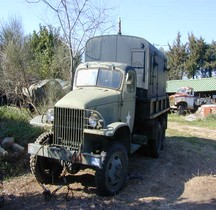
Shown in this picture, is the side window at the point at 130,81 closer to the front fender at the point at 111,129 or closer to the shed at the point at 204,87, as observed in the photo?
the front fender at the point at 111,129

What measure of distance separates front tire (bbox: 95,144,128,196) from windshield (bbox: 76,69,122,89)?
4.79 ft

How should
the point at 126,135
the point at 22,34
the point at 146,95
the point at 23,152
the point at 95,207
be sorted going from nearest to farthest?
the point at 95,207 < the point at 126,135 < the point at 23,152 < the point at 146,95 < the point at 22,34

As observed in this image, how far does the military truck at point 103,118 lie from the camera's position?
6078mm

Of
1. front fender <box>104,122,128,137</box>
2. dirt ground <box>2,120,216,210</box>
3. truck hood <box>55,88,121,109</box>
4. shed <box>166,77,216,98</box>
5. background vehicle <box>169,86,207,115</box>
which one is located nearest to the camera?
dirt ground <box>2,120,216,210</box>

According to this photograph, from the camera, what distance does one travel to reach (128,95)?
7445 millimetres

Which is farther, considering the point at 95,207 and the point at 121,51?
the point at 121,51

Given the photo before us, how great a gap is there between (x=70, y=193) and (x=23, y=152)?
217 centimetres

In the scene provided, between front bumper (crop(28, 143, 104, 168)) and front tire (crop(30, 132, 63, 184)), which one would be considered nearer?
front bumper (crop(28, 143, 104, 168))

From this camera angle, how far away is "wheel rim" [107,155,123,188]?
243 inches

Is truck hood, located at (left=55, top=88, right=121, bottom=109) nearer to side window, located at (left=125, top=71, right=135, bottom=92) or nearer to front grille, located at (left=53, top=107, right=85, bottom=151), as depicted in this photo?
front grille, located at (left=53, top=107, right=85, bottom=151)

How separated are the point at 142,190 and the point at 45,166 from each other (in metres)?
2.01

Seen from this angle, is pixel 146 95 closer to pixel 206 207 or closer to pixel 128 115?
pixel 128 115

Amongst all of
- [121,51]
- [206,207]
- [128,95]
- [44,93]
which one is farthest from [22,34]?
[206,207]

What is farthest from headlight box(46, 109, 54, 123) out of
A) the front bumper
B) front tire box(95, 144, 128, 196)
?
front tire box(95, 144, 128, 196)
